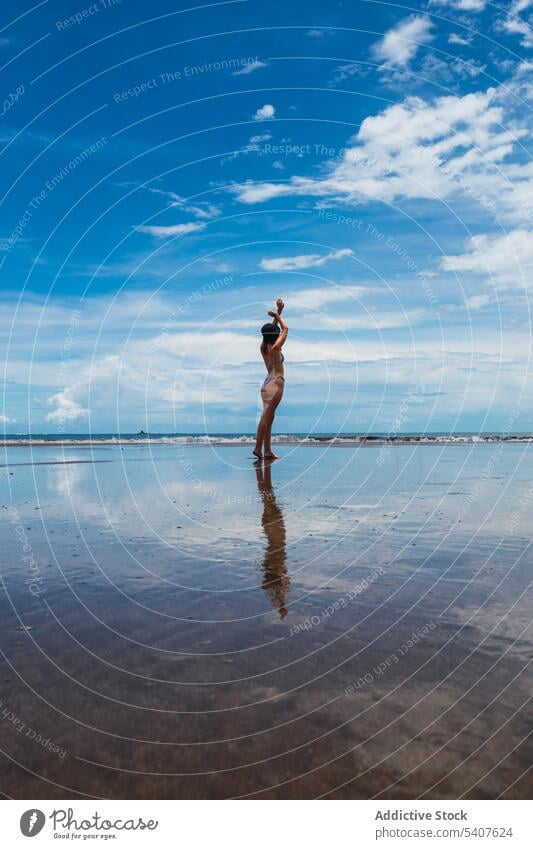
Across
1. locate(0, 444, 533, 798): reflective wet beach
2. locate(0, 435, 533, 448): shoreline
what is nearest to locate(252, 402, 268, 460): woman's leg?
locate(0, 444, 533, 798): reflective wet beach

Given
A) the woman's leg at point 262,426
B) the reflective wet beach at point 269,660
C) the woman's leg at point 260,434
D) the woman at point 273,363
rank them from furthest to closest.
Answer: the woman's leg at point 260,434
the woman's leg at point 262,426
the woman at point 273,363
the reflective wet beach at point 269,660

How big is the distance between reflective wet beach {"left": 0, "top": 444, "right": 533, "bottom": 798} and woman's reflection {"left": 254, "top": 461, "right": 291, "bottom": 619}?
5 centimetres

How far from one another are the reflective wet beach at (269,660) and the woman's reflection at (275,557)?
0.05m

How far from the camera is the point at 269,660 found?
491cm

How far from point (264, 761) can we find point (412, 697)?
4.51ft

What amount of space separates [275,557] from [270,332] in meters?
17.3

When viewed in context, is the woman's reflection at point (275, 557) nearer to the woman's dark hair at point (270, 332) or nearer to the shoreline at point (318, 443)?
the woman's dark hair at point (270, 332)

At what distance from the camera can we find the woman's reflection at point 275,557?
22.0ft

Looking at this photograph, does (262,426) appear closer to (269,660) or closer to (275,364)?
(275,364)

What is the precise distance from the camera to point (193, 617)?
20.2 ft

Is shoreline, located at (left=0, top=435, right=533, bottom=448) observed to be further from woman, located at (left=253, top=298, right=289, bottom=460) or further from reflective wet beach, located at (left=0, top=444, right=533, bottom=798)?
reflective wet beach, located at (left=0, top=444, right=533, bottom=798)

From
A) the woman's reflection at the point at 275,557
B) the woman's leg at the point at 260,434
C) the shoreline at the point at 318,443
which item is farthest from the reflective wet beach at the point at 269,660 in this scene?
the shoreline at the point at 318,443

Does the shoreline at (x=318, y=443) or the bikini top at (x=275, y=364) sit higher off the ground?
the bikini top at (x=275, y=364)
